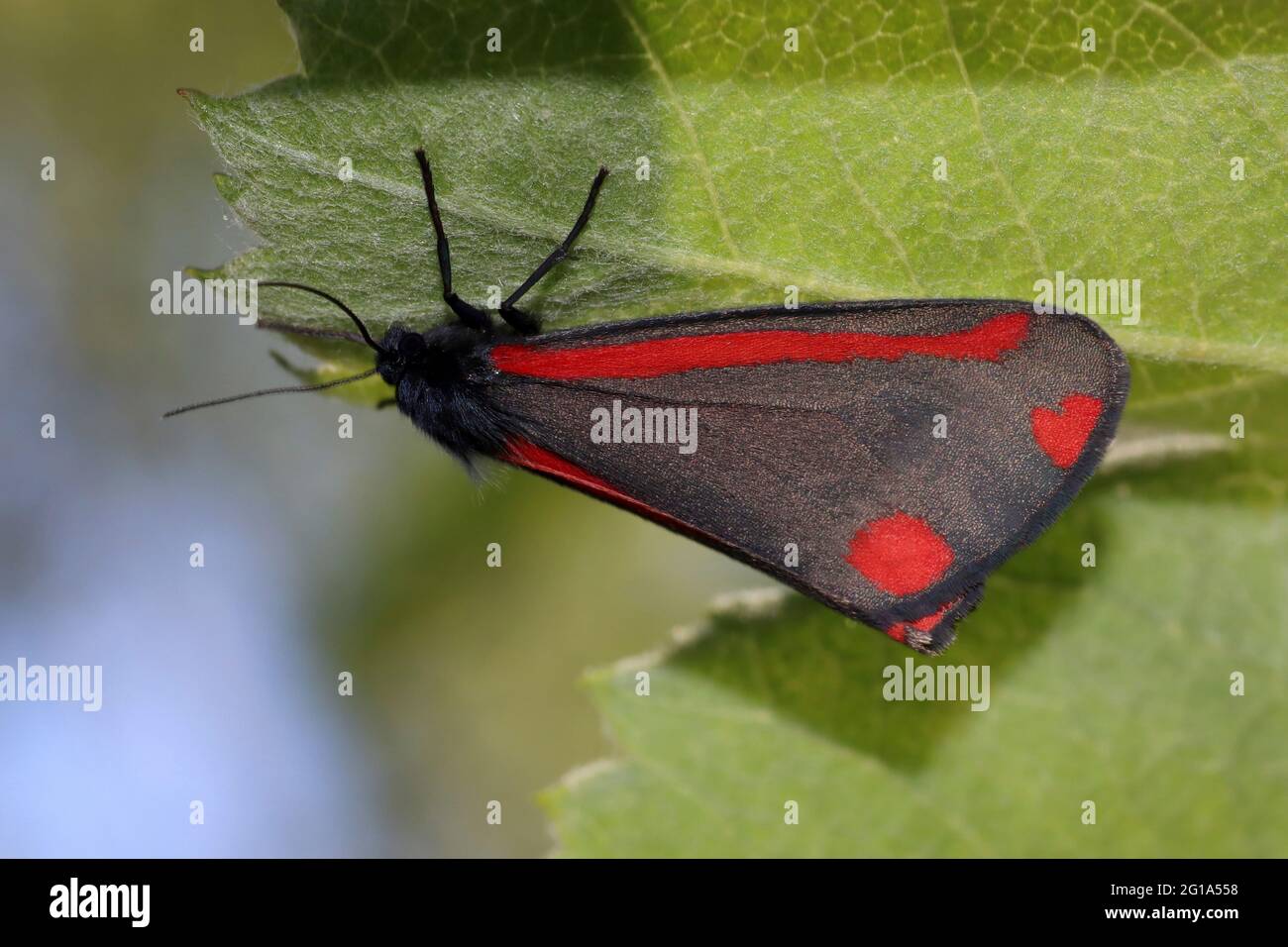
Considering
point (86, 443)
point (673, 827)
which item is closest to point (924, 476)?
point (673, 827)

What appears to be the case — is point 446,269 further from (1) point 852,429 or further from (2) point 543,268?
(1) point 852,429

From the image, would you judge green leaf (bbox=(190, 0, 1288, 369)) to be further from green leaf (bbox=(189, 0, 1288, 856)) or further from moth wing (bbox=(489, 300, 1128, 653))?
moth wing (bbox=(489, 300, 1128, 653))

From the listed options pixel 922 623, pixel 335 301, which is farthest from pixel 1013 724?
pixel 335 301

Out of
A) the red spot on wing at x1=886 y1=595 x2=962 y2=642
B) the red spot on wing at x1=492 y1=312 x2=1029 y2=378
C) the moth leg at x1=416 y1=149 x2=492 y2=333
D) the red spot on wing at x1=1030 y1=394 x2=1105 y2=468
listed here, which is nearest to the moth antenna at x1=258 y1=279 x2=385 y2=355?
the moth leg at x1=416 y1=149 x2=492 y2=333

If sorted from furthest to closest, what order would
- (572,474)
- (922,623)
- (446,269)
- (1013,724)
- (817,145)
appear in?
(1013,724) → (572,474) → (446,269) → (922,623) → (817,145)

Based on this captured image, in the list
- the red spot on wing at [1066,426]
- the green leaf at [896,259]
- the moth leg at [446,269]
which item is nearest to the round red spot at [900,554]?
the red spot on wing at [1066,426]

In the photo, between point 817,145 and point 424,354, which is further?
point 424,354

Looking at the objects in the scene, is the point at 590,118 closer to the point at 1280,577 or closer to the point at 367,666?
the point at 1280,577

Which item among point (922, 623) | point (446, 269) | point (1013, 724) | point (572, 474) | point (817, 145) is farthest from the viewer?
point (1013, 724)
